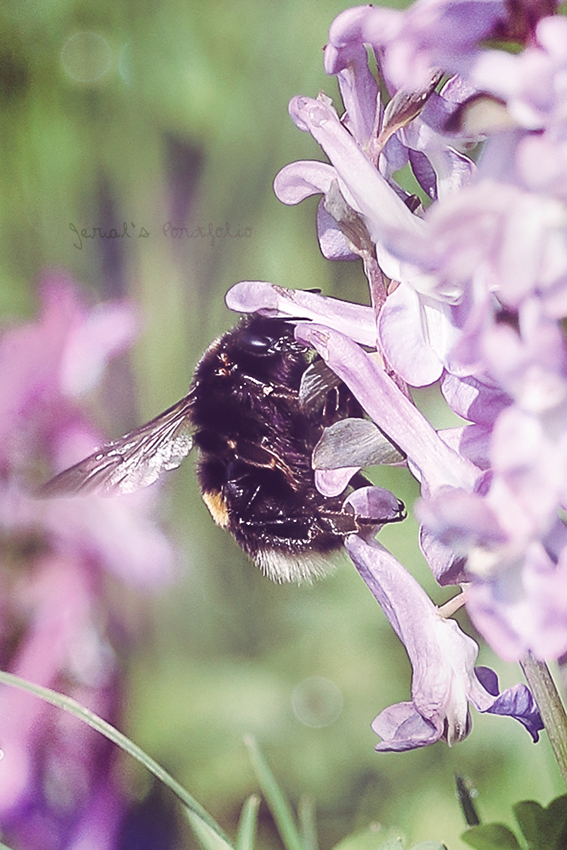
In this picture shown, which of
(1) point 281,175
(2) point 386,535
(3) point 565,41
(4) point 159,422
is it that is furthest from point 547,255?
(2) point 386,535

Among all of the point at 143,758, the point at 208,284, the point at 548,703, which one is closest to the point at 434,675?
the point at 548,703

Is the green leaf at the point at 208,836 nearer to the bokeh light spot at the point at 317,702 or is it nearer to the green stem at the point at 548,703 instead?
the green stem at the point at 548,703

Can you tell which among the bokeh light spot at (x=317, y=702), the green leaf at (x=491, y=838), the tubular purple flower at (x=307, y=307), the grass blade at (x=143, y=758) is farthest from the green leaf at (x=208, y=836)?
the bokeh light spot at (x=317, y=702)

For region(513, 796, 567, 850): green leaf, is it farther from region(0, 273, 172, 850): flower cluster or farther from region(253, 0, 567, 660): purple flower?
region(0, 273, 172, 850): flower cluster

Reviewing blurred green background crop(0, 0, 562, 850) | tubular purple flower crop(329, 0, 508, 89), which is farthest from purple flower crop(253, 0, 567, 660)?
blurred green background crop(0, 0, 562, 850)

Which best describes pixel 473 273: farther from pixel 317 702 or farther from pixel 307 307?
pixel 317 702

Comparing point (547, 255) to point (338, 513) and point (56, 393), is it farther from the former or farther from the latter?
point (56, 393)
